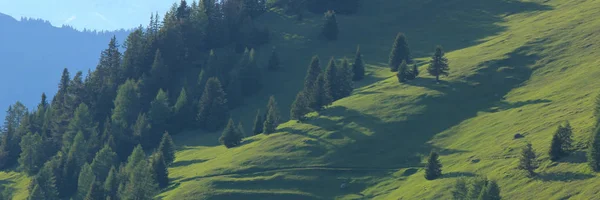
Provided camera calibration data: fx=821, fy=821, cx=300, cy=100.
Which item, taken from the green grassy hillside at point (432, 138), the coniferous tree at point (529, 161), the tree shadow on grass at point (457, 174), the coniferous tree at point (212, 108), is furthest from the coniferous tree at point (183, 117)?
the coniferous tree at point (529, 161)

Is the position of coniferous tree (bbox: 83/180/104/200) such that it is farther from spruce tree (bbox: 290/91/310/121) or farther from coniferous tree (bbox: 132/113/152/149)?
spruce tree (bbox: 290/91/310/121)

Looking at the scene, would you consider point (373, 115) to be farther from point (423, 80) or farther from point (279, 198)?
point (279, 198)

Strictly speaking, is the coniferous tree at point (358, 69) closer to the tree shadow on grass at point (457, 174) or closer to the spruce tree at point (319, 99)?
the spruce tree at point (319, 99)

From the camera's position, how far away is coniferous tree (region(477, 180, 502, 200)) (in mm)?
102000

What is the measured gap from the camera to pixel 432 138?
5733 inches

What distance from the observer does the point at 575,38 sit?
6959 inches

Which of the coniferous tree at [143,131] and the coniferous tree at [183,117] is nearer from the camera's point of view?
the coniferous tree at [143,131]

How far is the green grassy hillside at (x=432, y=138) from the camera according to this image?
4820 inches

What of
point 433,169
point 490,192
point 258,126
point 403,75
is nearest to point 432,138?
point 433,169

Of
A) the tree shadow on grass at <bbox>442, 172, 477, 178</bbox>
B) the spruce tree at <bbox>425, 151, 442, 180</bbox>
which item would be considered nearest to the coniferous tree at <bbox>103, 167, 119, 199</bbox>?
the spruce tree at <bbox>425, 151, 442, 180</bbox>

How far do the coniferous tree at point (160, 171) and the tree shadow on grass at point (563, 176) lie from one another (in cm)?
6803

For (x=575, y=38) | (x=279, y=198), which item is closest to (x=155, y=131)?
(x=279, y=198)

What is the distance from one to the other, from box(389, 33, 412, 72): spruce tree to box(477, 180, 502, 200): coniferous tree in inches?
3631

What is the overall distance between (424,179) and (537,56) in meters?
59.4
